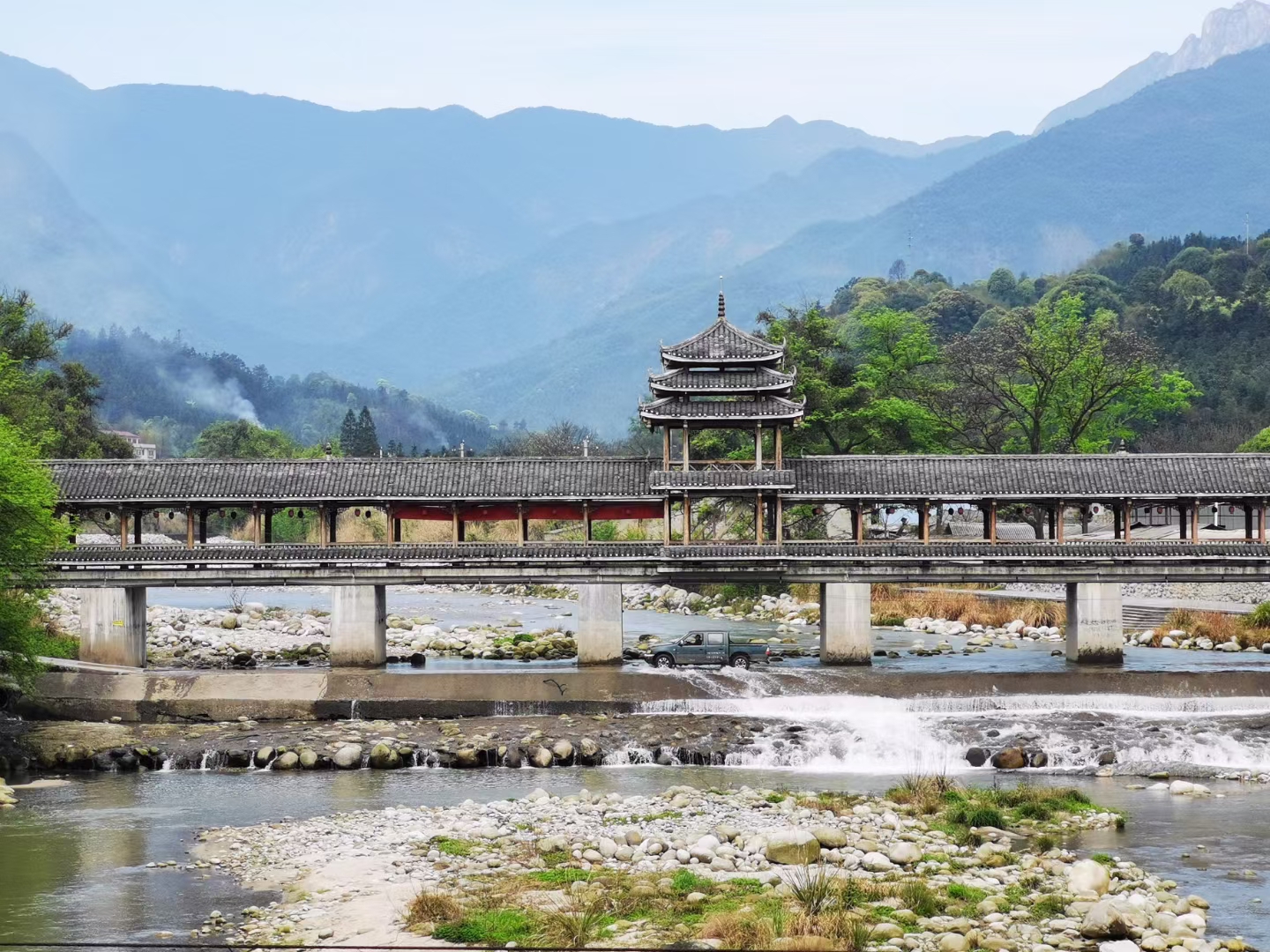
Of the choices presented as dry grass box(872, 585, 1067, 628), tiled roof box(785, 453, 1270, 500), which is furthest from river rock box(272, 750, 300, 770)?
dry grass box(872, 585, 1067, 628)

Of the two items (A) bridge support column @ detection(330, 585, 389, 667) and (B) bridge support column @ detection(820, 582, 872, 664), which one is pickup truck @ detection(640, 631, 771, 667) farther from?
(A) bridge support column @ detection(330, 585, 389, 667)

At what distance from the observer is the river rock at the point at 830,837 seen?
93.6 feet

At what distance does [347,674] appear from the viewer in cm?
4809

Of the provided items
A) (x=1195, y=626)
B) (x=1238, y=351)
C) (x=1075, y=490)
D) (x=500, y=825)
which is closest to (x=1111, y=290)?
(x=1238, y=351)

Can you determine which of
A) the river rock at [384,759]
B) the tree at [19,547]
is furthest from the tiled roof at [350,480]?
the river rock at [384,759]

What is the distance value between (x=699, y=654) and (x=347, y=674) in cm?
1162

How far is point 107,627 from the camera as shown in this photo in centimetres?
5119

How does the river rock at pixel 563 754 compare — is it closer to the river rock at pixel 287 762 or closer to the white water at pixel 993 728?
the white water at pixel 993 728

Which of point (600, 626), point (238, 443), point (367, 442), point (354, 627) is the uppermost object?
point (367, 442)

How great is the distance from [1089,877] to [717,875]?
21.2ft

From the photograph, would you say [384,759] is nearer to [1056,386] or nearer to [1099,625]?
[1099,625]

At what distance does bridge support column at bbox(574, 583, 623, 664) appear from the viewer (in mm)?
A: 50562

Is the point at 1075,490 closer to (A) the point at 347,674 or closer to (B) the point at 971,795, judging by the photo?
(B) the point at 971,795

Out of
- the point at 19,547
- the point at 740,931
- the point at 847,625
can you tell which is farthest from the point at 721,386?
the point at 740,931
